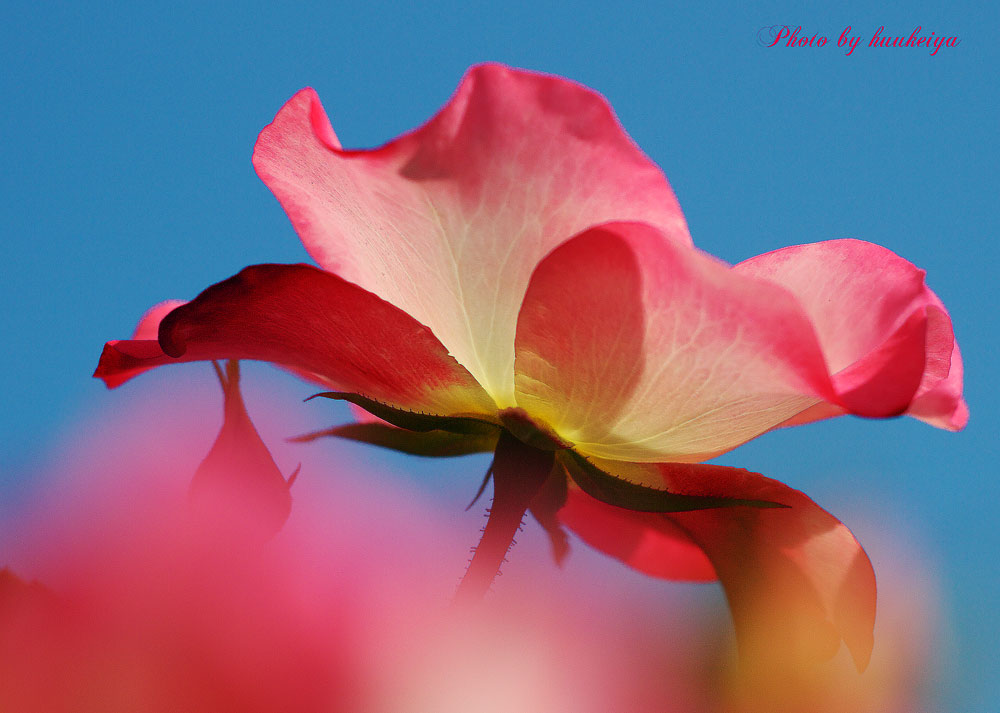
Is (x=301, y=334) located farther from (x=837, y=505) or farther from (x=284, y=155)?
(x=837, y=505)

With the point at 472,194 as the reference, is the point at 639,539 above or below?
below

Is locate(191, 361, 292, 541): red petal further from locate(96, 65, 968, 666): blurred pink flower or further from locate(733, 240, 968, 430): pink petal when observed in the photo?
locate(733, 240, 968, 430): pink petal

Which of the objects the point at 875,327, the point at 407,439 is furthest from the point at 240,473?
the point at 875,327

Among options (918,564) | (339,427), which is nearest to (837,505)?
(918,564)

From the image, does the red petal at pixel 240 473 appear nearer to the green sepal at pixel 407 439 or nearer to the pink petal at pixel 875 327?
the green sepal at pixel 407 439

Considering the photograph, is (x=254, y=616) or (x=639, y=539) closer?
(x=254, y=616)

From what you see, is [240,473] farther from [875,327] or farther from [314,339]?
[875,327]

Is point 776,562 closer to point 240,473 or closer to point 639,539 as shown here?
Result: point 639,539

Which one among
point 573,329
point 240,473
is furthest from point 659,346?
point 240,473

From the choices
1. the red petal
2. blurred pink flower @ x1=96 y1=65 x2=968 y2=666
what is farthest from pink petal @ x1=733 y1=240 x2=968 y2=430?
the red petal
